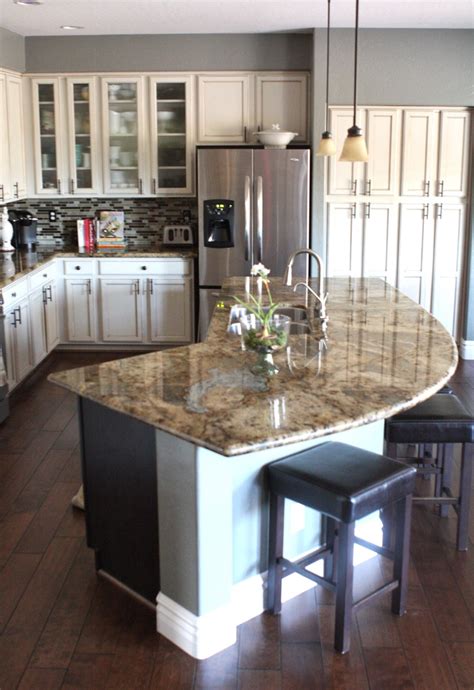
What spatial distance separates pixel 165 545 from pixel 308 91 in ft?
15.5

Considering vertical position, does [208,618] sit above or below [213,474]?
below

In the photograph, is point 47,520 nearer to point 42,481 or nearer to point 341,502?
point 42,481

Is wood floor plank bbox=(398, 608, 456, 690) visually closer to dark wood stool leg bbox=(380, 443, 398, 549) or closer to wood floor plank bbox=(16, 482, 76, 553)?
dark wood stool leg bbox=(380, 443, 398, 549)

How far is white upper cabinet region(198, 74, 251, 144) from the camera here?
258 inches

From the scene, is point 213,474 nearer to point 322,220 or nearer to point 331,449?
point 331,449

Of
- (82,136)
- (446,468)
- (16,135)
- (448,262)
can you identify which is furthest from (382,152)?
(446,468)

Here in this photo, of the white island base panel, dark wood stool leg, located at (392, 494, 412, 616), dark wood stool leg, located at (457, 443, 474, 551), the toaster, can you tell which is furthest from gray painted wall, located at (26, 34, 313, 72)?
dark wood stool leg, located at (392, 494, 412, 616)

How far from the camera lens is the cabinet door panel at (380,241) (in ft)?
21.4

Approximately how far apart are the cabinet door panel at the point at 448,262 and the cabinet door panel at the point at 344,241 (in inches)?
25.7

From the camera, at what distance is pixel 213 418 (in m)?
2.50

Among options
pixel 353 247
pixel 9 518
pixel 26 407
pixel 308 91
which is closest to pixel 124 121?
pixel 308 91

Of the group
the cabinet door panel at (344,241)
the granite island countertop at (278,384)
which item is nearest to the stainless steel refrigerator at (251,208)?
the cabinet door panel at (344,241)

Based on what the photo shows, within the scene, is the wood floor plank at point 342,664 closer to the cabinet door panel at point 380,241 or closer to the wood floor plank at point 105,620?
the wood floor plank at point 105,620

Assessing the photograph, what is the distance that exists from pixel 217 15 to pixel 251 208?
1416 mm
